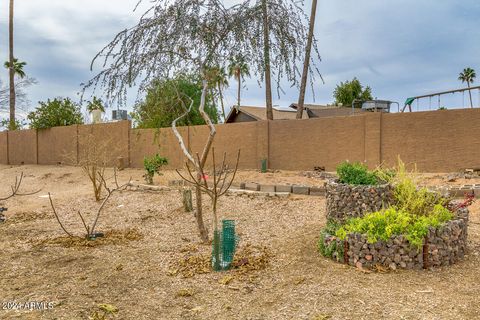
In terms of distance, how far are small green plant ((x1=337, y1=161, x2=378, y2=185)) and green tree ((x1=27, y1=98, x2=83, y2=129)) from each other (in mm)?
18770

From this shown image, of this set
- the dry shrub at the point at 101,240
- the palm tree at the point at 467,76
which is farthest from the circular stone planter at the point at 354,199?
the palm tree at the point at 467,76

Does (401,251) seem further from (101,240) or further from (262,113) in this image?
(262,113)

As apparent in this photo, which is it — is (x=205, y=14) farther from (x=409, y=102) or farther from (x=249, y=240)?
(x=409, y=102)

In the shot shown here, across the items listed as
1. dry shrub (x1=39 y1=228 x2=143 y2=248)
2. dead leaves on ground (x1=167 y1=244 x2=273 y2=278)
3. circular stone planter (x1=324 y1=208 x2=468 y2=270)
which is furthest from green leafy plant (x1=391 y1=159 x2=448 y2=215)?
dry shrub (x1=39 y1=228 x2=143 y2=248)

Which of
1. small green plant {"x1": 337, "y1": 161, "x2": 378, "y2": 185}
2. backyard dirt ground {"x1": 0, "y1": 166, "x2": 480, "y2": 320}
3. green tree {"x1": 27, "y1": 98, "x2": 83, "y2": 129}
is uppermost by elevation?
green tree {"x1": 27, "y1": 98, "x2": 83, "y2": 129}

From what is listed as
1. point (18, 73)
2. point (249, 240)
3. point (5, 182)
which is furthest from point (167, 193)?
point (18, 73)

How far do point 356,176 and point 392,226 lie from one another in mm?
1901

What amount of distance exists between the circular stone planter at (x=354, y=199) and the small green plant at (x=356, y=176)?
213mm

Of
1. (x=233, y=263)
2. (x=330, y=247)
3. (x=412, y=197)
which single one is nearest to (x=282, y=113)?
(x=412, y=197)

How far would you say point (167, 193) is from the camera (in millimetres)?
10266

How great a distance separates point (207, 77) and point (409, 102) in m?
11.5

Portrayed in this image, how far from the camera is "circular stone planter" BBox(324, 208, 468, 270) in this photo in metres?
4.39

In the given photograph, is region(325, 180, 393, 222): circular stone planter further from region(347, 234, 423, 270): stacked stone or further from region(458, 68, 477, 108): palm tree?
region(458, 68, 477, 108): palm tree

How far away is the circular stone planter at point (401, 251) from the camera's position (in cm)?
439
